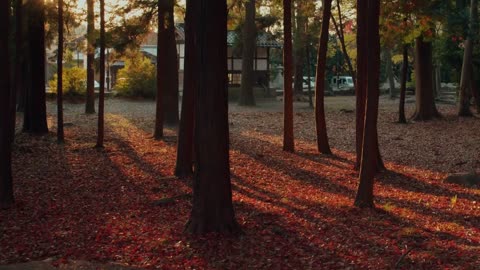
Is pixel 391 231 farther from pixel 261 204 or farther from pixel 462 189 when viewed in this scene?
pixel 462 189

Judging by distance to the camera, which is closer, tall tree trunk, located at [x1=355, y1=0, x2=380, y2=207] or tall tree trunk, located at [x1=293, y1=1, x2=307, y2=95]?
tall tree trunk, located at [x1=355, y1=0, x2=380, y2=207]

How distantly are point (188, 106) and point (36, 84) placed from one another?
9.90 m

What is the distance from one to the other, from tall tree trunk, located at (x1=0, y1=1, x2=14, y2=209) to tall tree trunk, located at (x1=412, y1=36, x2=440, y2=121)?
19.6m

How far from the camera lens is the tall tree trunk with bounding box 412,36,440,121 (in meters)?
25.0

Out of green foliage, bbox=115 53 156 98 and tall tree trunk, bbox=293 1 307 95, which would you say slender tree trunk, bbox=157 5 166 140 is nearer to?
tall tree trunk, bbox=293 1 307 95

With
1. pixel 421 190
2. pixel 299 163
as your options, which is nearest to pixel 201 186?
pixel 421 190

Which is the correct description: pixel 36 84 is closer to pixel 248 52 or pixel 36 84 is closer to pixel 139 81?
pixel 248 52

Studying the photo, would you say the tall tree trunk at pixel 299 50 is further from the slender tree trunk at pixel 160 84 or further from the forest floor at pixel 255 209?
the forest floor at pixel 255 209

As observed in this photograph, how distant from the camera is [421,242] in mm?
7273

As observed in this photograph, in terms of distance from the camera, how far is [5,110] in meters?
9.23

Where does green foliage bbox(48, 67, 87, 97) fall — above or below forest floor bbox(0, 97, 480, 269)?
above

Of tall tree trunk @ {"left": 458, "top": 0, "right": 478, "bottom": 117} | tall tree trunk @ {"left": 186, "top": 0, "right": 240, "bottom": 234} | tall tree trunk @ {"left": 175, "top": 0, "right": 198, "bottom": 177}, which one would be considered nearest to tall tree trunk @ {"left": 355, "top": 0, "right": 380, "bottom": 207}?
tall tree trunk @ {"left": 186, "top": 0, "right": 240, "bottom": 234}

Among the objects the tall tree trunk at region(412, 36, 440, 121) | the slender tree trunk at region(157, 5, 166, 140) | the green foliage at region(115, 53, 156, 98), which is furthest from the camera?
the green foliage at region(115, 53, 156, 98)

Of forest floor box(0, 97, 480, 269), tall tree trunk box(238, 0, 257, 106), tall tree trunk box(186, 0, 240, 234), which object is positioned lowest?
forest floor box(0, 97, 480, 269)
